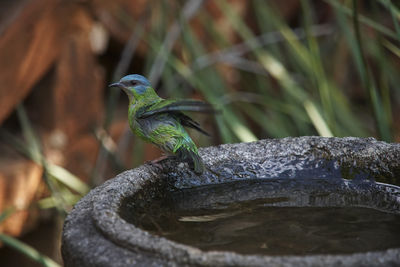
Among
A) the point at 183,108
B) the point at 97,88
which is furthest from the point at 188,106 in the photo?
the point at 97,88

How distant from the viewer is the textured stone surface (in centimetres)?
113

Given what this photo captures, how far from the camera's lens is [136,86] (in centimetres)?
180

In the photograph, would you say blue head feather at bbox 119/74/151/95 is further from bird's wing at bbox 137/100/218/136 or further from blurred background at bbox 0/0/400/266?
blurred background at bbox 0/0/400/266

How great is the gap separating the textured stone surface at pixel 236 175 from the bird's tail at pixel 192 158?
26mm

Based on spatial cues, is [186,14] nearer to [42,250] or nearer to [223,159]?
[42,250]

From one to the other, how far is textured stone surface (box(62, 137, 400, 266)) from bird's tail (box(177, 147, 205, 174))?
26mm

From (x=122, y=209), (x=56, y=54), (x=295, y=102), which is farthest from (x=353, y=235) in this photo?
(x=56, y=54)

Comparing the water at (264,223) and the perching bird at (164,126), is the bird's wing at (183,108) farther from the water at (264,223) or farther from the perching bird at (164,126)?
the water at (264,223)

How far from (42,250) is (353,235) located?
202 centimetres

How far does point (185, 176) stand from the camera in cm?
158

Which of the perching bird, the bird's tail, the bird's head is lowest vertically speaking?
the bird's tail

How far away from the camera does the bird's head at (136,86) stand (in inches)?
70.0

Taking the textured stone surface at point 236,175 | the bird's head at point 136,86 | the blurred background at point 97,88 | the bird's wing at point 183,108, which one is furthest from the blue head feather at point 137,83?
the blurred background at point 97,88

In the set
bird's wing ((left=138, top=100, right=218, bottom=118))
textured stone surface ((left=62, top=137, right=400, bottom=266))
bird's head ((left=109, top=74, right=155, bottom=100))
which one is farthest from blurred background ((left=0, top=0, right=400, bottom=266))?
bird's wing ((left=138, top=100, right=218, bottom=118))
